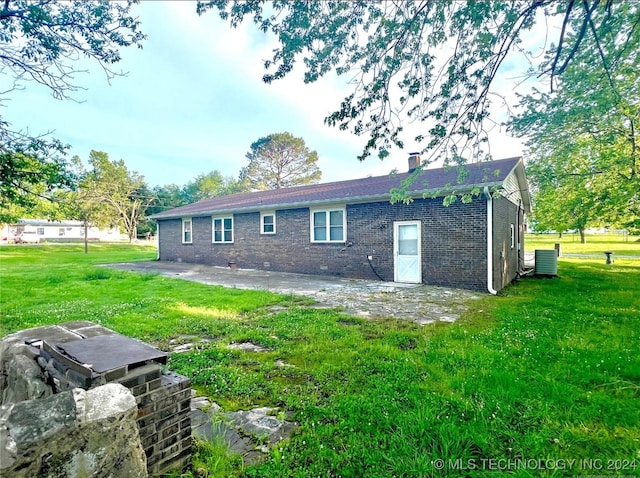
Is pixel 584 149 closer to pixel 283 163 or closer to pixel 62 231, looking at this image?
pixel 283 163

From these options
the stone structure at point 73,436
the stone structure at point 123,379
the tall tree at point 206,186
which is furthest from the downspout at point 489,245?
the tall tree at point 206,186

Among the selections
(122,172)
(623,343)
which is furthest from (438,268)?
(122,172)

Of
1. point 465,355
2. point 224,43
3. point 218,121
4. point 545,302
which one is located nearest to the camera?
point 465,355

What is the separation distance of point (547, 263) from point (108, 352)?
13938mm

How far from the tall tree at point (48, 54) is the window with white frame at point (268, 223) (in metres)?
8.46

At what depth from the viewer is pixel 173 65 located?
8.26 m

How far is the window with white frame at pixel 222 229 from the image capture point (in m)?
15.5

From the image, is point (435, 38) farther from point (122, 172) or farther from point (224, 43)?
point (122, 172)

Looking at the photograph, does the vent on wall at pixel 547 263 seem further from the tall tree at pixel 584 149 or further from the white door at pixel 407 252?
the white door at pixel 407 252

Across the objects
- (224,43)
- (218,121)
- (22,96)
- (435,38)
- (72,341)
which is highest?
(218,121)

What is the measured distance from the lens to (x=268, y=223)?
14.0 meters

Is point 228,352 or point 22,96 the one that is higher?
point 22,96

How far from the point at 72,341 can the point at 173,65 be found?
8084mm

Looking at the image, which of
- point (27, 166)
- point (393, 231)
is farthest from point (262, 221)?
point (27, 166)
